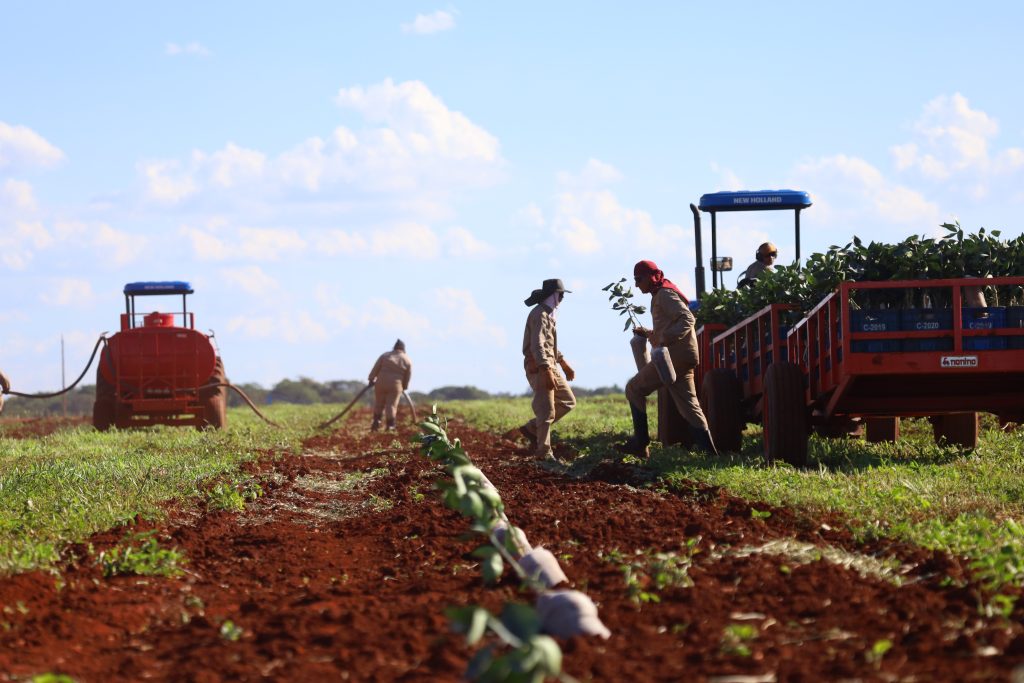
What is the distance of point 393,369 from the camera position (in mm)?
23391

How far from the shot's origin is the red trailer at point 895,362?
10547 millimetres

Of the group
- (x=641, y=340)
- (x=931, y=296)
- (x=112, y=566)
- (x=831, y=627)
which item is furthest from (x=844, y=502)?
(x=641, y=340)

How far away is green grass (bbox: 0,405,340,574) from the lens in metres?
8.83

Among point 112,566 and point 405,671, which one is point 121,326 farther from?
point 405,671

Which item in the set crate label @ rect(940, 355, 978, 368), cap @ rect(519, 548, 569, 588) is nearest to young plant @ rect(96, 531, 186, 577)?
cap @ rect(519, 548, 569, 588)

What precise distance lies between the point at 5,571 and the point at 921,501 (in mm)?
5869

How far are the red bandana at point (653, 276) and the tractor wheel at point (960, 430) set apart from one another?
10.3 ft

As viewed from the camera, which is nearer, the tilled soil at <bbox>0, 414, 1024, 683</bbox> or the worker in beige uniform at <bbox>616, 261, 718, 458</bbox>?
the tilled soil at <bbox>0, 414, 1024, 683</bbox>

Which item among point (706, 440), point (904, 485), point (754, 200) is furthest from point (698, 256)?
point (904, 485)

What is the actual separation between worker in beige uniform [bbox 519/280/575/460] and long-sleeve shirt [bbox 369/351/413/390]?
8.76 meters

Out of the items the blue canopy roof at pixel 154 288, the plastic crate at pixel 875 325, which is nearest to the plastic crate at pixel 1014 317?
the plastic crate at pixel 875 325

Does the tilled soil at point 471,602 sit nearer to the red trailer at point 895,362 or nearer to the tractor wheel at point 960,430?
the red trailer at point 895,362

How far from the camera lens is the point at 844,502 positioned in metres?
8.95

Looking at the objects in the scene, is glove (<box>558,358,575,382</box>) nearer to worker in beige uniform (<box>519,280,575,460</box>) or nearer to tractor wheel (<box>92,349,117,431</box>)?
worker in beige uniform (<box>519,280,575,460</box>)
